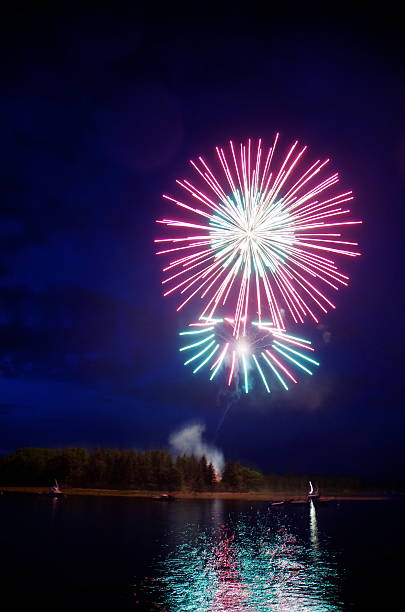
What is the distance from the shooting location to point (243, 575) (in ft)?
160

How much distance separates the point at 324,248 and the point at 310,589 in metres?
31.2

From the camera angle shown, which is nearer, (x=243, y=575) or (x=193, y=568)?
(x=243, y=575)

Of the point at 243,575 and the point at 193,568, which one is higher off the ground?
the point at 193,568

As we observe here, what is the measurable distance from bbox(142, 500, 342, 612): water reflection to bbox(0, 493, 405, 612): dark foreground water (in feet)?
0.32

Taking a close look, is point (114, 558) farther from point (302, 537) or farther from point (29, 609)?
point (302, 537)

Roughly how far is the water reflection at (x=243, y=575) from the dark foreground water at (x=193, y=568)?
96 millimetres

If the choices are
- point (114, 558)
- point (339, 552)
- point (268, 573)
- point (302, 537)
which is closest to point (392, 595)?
point (268, 573)

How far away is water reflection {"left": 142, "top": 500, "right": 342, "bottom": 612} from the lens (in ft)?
128

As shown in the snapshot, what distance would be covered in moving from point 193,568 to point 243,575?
5.50 meters

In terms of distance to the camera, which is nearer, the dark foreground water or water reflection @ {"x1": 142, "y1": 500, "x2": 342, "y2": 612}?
water reflection @ {"x1": 142, "y1": 500, "x2": 342, "y2": 612}

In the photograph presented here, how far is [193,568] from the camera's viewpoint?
166ft

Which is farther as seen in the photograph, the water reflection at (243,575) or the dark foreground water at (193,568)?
the dark foreground water at (193,568)

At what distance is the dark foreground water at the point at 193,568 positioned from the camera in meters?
39.0

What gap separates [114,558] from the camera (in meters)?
54.8
